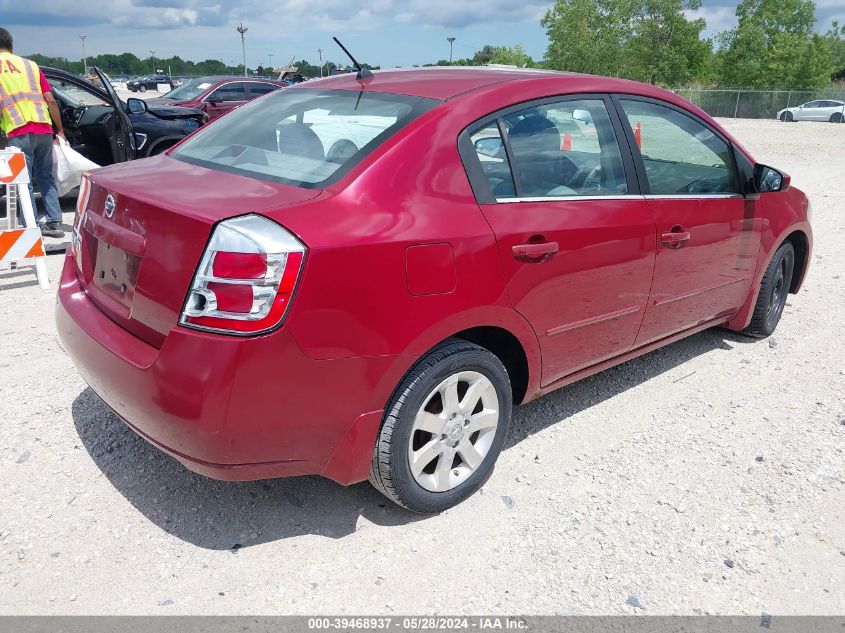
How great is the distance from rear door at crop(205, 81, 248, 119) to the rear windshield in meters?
14.6

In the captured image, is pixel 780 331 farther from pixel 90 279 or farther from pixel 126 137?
pixel 126 137

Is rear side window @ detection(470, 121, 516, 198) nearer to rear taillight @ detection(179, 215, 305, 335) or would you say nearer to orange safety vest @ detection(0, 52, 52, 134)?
rear taillight @ detection(179, 215, 305, 335)

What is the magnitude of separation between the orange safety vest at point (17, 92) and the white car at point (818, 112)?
1700 inches

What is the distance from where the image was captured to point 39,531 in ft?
9.22

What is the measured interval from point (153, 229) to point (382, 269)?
83 centimetres

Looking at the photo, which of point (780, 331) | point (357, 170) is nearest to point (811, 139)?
point (780, 331)

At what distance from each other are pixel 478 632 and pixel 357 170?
1.67 metres

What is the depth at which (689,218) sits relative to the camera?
12.7 feet

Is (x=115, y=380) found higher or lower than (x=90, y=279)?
lower

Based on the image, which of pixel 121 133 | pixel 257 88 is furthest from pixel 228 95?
pixel 121 133

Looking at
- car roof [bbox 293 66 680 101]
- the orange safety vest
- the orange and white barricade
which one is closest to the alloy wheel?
car roof [bbox 293 66 680 101]

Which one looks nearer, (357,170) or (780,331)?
(357,170)

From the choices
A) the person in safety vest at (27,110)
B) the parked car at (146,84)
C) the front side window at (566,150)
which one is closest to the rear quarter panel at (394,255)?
the front side window at (566,150)

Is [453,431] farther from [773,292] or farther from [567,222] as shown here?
[773,292]
